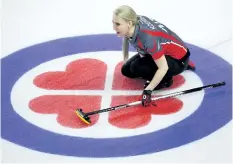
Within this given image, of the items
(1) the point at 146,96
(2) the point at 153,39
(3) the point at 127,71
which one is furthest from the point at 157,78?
(3) the point at 127,71

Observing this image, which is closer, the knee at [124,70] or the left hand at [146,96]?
the left hand at [146,96]

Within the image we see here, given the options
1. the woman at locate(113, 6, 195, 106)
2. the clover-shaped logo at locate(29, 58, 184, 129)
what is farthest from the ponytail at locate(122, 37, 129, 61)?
the clover-shaped logo at locate(29, 58, 184, 129)

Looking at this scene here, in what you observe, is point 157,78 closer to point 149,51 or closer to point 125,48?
point 149,51

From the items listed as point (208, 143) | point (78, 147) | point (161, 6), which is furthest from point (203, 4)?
point (78, 147)

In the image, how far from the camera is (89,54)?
358 centimetres

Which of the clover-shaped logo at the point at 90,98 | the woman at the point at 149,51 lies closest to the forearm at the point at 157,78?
the woman at the point at 149,51

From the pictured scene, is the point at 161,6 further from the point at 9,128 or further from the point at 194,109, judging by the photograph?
the point at 9,128

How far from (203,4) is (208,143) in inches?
79.5

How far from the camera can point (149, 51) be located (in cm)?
286

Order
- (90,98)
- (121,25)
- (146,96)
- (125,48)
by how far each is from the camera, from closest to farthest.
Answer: (121,25), (146,96), (90,98), (125,48)

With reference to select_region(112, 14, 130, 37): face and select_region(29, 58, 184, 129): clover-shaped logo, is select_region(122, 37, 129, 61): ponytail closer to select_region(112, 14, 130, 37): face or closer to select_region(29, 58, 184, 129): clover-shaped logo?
select_region(29, 58, 184, 129): clover-shaped logo

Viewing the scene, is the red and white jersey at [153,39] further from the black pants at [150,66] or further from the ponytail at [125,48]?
the ponytail at [125,48]

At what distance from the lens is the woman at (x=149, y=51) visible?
2.80 meters

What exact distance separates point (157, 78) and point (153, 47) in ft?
0.66
